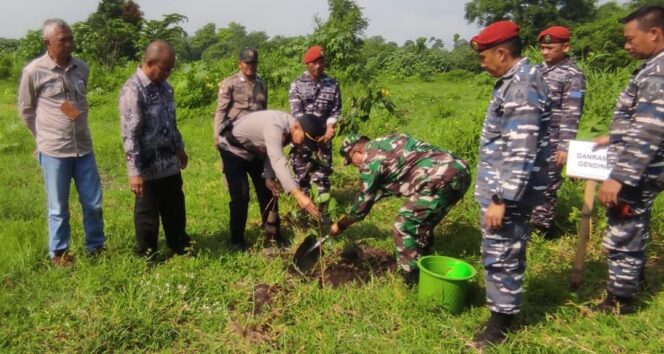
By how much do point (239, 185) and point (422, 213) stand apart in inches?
62.5

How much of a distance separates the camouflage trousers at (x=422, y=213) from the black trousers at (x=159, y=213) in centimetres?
175

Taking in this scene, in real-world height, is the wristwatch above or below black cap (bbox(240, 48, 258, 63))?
below

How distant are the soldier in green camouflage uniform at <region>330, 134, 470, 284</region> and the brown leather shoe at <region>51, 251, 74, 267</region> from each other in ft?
6.54

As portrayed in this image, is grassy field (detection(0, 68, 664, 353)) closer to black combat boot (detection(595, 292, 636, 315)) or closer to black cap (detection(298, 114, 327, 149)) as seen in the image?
black combat boot (detection(595, 292, 636, 315))

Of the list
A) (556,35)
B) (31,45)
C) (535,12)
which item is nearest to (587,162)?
(556,35)

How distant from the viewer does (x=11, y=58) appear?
18938 mm

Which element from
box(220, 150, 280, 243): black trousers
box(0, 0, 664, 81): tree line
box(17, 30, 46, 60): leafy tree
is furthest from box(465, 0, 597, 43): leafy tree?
box(220, 150, 280, 243): black trousers

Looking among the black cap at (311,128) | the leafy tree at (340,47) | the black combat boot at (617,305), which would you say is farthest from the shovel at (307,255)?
the leafy tree at (340,47)

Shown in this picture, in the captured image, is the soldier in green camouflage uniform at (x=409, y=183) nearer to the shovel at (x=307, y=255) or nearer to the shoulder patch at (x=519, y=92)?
the shovel at (x=307, y=255)

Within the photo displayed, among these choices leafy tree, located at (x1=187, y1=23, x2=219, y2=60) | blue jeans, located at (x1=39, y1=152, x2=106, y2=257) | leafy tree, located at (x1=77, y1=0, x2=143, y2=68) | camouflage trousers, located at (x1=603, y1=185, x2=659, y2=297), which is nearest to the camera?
camouflage trousers, located at (x1=603, y1=185, x2=659, y2=297)

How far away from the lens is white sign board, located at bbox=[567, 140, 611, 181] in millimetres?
2891

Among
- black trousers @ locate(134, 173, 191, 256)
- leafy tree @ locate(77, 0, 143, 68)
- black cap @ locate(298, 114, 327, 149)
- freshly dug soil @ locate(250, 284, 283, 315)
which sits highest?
leafy tree @ locate(77, 0, 143, 68)

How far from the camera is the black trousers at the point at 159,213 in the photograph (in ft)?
11.8

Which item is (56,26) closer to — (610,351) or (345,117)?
(345,117)
